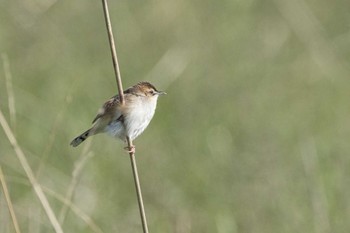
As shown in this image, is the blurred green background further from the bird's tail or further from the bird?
the bird

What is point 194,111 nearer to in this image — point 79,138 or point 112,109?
point 79,138

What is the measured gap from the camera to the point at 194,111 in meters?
8.15

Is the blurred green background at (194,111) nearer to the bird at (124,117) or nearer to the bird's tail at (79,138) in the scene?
the bird's tail at (79,138)

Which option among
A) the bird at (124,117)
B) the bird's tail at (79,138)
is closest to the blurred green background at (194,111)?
the bird's tail at (79,138)

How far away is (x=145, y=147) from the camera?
758cm

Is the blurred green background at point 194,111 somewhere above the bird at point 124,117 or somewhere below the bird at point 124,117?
above

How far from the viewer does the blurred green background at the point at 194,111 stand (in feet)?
22.1

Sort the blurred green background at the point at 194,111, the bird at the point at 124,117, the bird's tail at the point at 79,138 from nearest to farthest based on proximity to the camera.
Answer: the bird at the point at 124,117 < the bird's tail at the point at 79,138 < the blurred green background at the point at 194,111

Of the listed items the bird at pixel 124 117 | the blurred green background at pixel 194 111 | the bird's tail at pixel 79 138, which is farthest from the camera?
the blurred green background at pixel 194 111

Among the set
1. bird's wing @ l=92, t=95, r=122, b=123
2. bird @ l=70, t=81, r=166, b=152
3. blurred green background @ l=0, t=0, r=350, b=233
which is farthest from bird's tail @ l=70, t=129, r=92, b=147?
blurred green background @ l=0, t=0, r=350, b=233

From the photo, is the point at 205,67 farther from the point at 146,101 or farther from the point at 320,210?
the point at 146,101

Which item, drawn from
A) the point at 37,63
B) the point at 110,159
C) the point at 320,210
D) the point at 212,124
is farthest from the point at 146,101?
the point at 37,63

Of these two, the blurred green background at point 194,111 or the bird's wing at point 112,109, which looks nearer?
the bird's wing at point 112,109

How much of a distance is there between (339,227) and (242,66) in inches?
97.8
